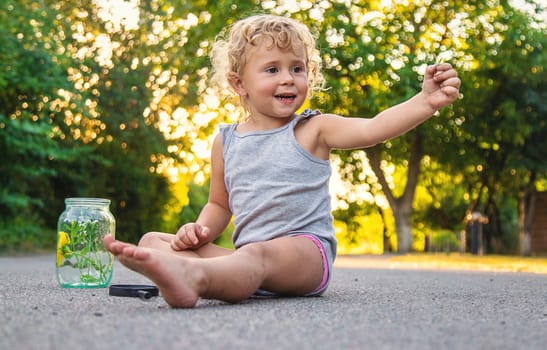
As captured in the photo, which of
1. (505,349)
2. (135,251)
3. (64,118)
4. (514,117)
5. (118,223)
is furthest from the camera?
(118,223)

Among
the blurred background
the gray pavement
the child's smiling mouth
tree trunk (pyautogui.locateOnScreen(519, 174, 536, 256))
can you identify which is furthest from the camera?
tree trunk (pyautogui.locateOnScreen(519, 174, 536, 256))

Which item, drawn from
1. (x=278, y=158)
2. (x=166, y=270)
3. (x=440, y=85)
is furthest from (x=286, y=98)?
(x=166, y=270)

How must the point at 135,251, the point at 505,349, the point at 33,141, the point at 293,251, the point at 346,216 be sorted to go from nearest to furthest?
the point at 505,349
the point at 135,251
the point at 293,251
the point at 33,141
the point at 346,216

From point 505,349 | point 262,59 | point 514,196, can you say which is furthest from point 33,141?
point 514,196

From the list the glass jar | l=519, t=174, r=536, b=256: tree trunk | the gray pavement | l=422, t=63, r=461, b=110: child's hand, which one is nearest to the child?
l=422, t=63, r=461, b=110: child's hand

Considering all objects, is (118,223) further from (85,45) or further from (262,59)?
(262,59)

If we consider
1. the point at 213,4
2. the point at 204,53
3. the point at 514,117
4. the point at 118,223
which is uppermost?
the point at 213,4

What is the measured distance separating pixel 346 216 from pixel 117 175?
8.50 metres

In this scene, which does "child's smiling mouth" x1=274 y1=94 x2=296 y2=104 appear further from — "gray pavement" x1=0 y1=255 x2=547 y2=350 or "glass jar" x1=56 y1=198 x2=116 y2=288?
"glass jar" x1=56 y1=198 x2=116 y2=288

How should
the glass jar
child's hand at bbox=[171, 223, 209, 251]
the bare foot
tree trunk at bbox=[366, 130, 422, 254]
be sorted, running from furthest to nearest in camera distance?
tree trunk at bbox=[366, 130, 422, 254] → the glass jar → child's hand at bbox=[171, 223, 209, 251] → the bare foot

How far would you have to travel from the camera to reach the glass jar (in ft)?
11.5

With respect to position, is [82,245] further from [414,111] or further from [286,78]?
[414,111]

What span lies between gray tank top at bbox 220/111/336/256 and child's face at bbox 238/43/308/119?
82 millimetres

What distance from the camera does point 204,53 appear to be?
13734 mm
